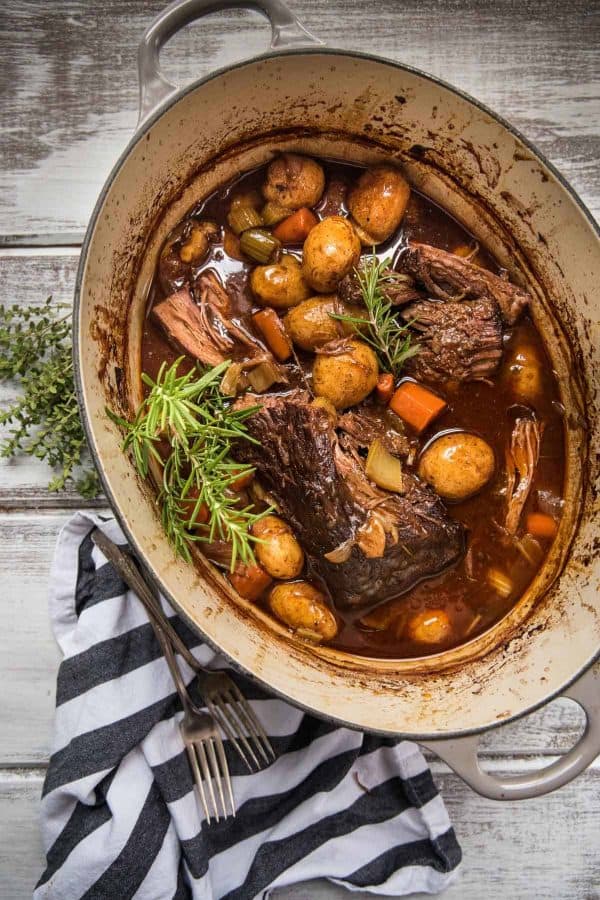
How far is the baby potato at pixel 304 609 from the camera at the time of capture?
5.82ft

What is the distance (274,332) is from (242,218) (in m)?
0.29

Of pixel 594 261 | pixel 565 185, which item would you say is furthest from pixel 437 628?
pixel 565 185

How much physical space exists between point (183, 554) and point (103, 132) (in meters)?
1.10

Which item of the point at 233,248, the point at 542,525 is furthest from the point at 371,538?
the point at 233,248

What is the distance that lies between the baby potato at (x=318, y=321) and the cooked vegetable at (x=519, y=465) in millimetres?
495

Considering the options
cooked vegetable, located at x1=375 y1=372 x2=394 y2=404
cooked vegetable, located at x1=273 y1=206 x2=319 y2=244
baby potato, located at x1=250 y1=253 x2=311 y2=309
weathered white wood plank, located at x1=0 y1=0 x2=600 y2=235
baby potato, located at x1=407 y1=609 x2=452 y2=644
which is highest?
weathered white wood plank, located at x1=0 y1=0 x2=600 y2=235

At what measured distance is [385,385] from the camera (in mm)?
1813

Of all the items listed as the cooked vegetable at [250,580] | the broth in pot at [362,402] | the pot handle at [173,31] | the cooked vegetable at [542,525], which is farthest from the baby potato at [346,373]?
the pot handle at [173,31]

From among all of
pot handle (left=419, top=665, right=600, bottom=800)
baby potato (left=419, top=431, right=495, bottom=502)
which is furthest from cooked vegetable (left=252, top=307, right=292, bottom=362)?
pot handle (left=419, top=665, right=600, bottom=800)

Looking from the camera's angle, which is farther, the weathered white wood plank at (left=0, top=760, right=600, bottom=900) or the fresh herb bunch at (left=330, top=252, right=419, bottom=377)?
the weathered white wood plank at (left=0, top=760, right=600, bottom=900)

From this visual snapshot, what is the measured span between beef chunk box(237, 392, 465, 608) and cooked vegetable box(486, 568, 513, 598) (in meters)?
0.15

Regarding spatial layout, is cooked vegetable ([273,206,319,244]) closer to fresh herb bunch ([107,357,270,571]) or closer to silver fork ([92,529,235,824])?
Answer: fresh herb bunch ([107,357,270,571])

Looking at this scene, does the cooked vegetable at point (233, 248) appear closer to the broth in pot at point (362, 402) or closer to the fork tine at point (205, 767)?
the broth in pot at point (362, 402)

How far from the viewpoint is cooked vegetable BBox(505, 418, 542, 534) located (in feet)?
6.12
